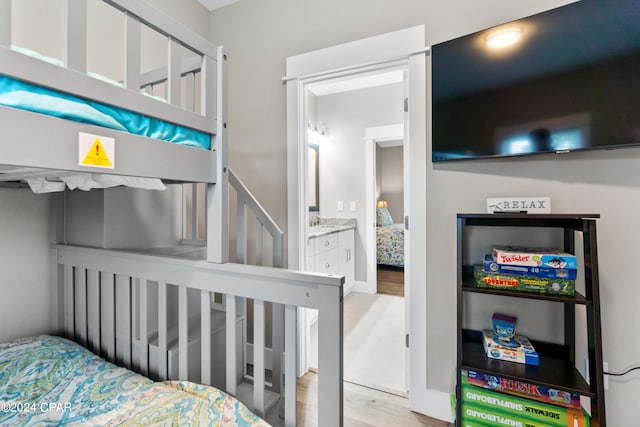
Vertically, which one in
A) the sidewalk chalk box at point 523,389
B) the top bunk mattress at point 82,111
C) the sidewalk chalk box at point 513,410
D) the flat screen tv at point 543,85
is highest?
the flat screen tv at point 543,85

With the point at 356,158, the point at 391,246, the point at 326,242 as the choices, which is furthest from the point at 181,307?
the point at 391,246

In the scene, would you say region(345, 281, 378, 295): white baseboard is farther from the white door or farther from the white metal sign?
the white metal sign

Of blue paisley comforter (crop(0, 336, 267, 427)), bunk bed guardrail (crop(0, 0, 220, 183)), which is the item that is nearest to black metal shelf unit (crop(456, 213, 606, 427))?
blue paisley comforter (crop(0, 336, 267, 427))

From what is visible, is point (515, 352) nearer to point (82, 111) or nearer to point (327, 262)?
point (82, 111)

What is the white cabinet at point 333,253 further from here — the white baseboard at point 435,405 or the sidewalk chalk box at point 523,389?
the sidewalk chalk box at point 523,389

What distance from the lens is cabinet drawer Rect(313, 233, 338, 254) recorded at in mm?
2856

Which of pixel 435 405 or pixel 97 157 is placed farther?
pixel 435 405

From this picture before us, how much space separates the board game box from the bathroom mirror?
279cm

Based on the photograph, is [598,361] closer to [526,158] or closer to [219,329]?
[526,158]

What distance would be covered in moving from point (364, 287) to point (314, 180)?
5.21ft

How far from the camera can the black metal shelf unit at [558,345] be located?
43.8 inches

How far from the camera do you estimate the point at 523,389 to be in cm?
127

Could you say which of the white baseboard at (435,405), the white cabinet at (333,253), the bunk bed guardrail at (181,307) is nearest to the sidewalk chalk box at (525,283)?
the white baseboard at (435,405)

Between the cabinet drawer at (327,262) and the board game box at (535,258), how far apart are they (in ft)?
5.86
